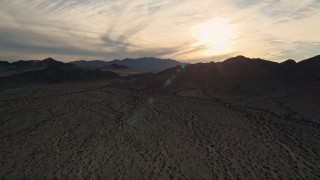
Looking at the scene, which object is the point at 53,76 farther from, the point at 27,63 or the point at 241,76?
the point at 27,63

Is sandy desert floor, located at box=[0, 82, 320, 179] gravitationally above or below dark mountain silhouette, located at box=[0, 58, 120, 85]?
above

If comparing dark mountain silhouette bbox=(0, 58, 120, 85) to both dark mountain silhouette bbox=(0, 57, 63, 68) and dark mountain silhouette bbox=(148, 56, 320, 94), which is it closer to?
dark mountain silhouette bbox=(148, 56, 320, 94)

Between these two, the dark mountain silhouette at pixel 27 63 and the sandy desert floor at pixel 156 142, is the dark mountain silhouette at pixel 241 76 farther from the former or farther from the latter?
the dark mountain silhouette at pixel 27 63

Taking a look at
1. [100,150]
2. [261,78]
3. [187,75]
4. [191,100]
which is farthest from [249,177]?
[187,75]

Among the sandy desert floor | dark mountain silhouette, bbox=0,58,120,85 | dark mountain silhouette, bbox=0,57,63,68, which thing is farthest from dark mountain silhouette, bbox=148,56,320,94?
dark mountain silhouette, bbox=0,57,63,68

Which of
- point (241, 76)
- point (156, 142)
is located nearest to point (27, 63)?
point (241, 76)
